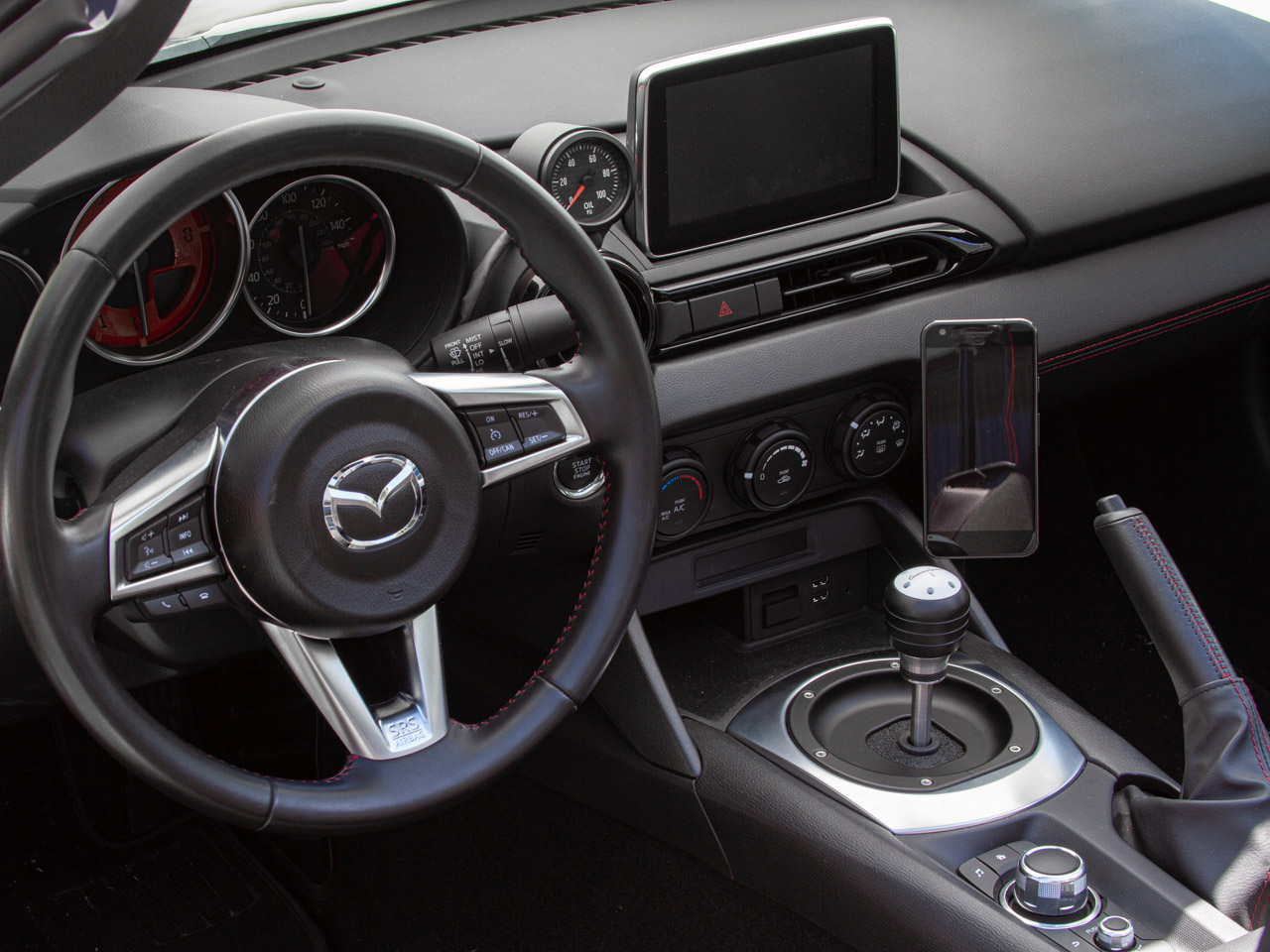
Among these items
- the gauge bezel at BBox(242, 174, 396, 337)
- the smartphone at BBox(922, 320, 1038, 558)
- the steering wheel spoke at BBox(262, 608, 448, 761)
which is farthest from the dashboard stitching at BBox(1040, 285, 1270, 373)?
the steering wheel spoke at BBox(262, 608, 448, 761)

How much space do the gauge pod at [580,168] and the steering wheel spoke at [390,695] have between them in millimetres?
488

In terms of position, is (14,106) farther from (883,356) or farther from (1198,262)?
(1198,262)

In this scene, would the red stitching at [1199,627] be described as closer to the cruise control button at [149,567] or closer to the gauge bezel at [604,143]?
the gauge bezel at [604,143]

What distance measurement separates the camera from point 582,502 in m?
1.48

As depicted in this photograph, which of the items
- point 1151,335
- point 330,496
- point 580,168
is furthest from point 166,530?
point 1151,335

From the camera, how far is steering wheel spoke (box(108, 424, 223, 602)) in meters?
0.99

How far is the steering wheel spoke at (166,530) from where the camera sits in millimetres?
993

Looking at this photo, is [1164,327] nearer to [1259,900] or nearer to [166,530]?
[1259,900]

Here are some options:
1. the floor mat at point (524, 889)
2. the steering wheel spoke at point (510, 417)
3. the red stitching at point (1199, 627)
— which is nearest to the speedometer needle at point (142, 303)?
the steering wheel spoke at point (510, 417)

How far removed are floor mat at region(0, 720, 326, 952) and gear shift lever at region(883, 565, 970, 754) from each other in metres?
1.03

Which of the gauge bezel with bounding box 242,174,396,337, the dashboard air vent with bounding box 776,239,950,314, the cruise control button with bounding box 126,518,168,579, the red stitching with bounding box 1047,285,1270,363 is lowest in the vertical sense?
the red stitching with bounding box 1047,285,1270,363

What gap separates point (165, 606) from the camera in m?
1.04

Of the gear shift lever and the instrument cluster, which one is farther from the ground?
the instrument cluster

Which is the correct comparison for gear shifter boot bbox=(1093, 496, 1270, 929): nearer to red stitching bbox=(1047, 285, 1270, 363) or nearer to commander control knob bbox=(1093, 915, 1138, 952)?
commander control knob bbox=(1093, 915, 1138, 952)
